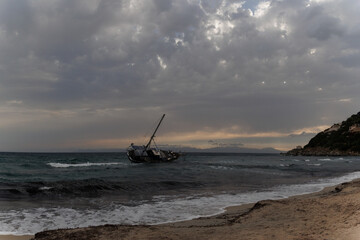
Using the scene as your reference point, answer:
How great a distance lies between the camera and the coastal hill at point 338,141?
124938 millimetres

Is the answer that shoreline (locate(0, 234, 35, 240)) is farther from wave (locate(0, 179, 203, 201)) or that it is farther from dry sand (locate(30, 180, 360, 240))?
wave (locate(0, 179, 203, 201))

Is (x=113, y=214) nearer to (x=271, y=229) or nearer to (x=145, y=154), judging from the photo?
(x=271, y=229)

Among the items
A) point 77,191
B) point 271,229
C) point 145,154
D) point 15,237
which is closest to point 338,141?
point 145,154

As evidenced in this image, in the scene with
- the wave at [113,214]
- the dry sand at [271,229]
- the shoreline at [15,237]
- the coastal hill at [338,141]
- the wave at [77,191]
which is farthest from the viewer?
the coastal hill at [338,141]

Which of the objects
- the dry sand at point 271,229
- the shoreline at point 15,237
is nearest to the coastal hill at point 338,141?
the dry sand at point 271,229

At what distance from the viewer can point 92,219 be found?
10836 mm

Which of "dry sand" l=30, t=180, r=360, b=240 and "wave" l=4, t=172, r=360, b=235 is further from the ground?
"dry sand" l=30, t=180, r=360, b=240

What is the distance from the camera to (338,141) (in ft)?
449

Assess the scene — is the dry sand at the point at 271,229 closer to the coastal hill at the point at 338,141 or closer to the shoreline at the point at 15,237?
the shoreline at the point at 15,237

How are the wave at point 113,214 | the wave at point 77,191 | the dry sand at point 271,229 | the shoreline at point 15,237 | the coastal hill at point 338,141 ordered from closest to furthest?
A: the dry sand at point 271,229
the shoreline at point 15,237
the wave at point 113,214
the wave at point 77,191
the coastal hill at point 338,141

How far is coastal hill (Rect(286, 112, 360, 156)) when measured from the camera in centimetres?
12494

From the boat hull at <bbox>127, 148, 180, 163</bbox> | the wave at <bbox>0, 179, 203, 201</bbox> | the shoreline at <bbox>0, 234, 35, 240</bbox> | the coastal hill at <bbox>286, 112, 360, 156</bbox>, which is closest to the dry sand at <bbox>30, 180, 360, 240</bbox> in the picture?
the shoreline at <bbox>0, 234, 35, 240</bbox>

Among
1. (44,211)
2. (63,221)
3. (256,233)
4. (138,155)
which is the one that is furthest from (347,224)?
(138,155)

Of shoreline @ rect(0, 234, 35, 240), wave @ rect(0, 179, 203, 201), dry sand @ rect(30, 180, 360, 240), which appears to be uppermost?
dry sand @ rect(30, 180, 360, 240)
